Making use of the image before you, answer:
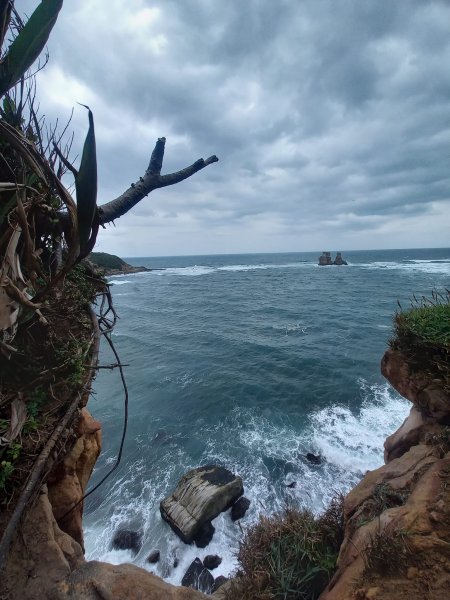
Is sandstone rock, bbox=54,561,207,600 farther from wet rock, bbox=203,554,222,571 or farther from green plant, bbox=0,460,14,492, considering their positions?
wet rock, bbox=203,554,222,571

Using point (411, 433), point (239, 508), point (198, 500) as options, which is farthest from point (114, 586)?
point (239, 508)

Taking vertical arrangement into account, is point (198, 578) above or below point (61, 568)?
below

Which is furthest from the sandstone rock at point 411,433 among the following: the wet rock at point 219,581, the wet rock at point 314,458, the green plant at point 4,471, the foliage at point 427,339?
the green plant at point 4,471

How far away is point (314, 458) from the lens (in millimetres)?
→ 10398

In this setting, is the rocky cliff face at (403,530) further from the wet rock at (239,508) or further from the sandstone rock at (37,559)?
the wet rock at (239,508)

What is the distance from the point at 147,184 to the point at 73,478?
3.33 m

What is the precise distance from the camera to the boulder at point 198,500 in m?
A: 8.00

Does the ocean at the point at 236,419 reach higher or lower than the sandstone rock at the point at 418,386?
lower

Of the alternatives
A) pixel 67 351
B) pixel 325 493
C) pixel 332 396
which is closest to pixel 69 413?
pixel 67 351

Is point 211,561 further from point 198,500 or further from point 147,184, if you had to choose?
point 147,184

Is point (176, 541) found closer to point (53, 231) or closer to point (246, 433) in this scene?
point (246, 433)

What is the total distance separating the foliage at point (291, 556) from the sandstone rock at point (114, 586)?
149 cm

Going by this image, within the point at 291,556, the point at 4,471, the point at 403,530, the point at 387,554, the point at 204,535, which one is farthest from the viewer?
the point at 204,535

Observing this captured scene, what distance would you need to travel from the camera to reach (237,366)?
18.5m
